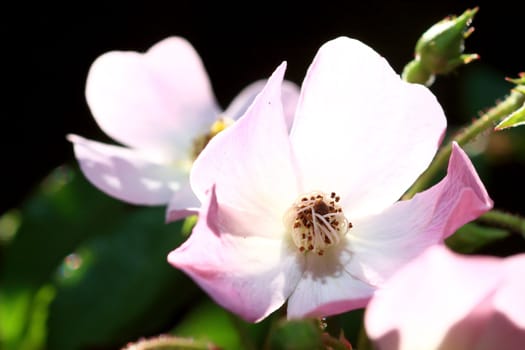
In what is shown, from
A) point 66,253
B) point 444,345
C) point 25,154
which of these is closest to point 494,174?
point 66,253

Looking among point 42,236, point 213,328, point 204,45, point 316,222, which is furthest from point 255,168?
point 204,45

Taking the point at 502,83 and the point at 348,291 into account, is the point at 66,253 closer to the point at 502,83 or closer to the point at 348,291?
the point at 348,291

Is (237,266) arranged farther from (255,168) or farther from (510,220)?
(510,220)

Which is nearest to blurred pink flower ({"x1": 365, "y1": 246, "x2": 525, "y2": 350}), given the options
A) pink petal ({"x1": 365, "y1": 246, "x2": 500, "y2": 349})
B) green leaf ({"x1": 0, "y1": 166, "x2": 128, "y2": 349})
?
pink petal ({"x1": 365, "y1": 246, "x2": 500, "y2": 349})

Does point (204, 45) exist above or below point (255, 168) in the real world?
below

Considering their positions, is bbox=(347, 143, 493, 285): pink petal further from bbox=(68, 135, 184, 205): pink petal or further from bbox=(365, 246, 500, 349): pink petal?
bbox=(68, 135, 184, 205): pink petal
